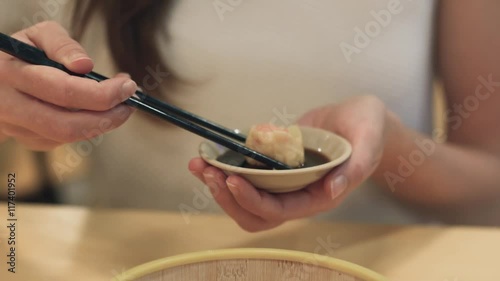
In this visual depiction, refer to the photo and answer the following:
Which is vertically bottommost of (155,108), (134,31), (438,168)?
(438,168)

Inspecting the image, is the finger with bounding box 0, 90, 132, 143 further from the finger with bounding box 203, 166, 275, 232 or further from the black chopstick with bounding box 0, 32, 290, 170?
the finger with bounding box 203, 166, 275, 232

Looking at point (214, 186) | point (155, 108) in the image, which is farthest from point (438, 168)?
point (155, 108)

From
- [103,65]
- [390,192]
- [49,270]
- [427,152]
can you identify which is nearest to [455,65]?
[427,152]

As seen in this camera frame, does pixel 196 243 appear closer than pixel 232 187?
No

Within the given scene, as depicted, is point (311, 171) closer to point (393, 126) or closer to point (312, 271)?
point (312, 271)

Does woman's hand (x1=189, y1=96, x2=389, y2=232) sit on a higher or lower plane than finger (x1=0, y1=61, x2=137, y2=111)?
lower

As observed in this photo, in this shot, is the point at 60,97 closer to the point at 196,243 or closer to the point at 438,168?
the point at 196,243

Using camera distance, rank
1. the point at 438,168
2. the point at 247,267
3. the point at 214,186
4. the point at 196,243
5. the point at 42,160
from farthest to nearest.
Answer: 1. the point at 42,160
2. the point at 438,168
3. the point at 196,243
4. the point at 214,186
5. the point at 247,267

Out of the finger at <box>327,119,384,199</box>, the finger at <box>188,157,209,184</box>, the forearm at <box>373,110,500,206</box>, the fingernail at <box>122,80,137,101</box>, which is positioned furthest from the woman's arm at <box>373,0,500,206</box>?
the fingernail at <box>122,80,137,101</box>
